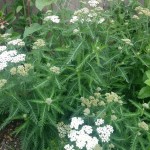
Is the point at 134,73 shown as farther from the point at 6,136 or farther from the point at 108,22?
the point at 6,136

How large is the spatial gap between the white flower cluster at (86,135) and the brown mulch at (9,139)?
0.75 m

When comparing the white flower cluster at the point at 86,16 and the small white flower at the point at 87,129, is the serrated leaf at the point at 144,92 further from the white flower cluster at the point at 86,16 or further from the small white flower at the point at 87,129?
the small white flower at the point at 87,129

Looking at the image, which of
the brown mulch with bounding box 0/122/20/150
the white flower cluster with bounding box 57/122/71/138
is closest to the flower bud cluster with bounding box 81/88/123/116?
the white flower cluster with bounding box 57/122/71/138

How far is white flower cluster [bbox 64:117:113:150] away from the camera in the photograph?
93.8 inches

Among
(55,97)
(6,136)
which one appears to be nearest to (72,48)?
(55,97)

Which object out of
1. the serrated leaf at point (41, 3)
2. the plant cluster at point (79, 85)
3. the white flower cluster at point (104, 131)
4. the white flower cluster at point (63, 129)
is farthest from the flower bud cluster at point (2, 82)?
the serrated leaf at point (41, 3)

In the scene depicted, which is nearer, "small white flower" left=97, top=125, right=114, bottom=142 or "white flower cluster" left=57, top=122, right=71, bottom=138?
"small white flower" left=97, top=125, right=114, bottom=142

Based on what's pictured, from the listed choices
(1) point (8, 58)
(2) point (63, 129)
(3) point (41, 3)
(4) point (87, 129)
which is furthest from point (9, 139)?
(3) point (41, 3)

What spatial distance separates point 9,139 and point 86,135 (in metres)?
0.93

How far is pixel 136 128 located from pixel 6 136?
3.79 feet

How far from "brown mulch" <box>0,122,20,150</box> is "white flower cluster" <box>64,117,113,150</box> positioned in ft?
2.45

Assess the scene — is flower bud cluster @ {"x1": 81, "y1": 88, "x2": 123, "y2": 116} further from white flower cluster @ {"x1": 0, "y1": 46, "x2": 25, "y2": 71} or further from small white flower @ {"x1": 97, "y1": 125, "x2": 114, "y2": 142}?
white flower cluster @ {"x1": 0, "y1": 46, "x2": 25, "y2": 71}

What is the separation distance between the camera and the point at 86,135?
95.5 inches

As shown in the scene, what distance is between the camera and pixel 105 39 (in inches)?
120
